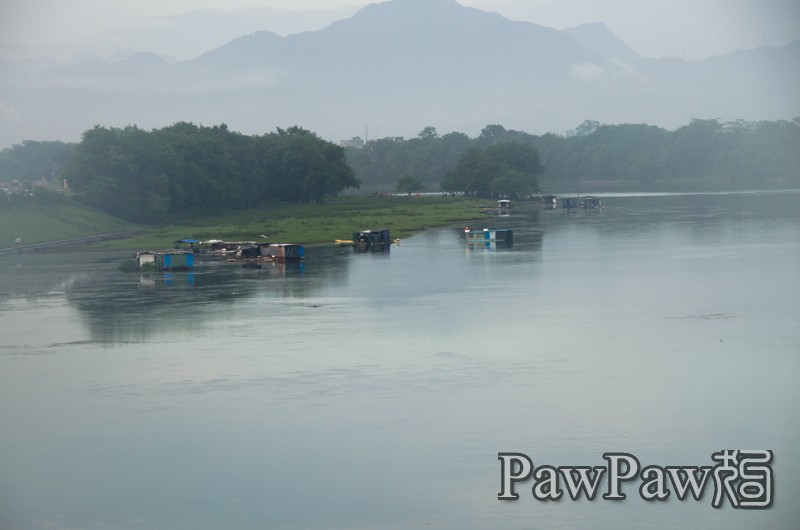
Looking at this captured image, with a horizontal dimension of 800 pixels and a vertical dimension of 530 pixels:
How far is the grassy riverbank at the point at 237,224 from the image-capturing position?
106 metres

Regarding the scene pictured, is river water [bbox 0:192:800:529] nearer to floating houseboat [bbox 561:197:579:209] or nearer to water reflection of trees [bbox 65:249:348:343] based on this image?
water reflection of trees [bbox 65:249:348:343]

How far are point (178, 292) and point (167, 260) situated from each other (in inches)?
580

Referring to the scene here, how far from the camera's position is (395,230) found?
119 metres

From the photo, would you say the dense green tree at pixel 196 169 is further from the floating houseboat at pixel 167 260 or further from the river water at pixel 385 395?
the river water at pixel 385 395

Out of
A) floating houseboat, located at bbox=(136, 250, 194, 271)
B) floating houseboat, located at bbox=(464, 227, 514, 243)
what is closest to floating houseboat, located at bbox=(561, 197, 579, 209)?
floating houseboat, located at bbox=(464, 227, 514, 243)

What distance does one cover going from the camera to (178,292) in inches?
2576

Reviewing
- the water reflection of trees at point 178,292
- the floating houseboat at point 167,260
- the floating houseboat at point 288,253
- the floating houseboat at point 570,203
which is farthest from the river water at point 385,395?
the floating houseboat at point 570,203

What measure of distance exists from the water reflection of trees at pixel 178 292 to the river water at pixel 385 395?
0.35 m

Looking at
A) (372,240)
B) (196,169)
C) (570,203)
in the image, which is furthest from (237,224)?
(570,203)

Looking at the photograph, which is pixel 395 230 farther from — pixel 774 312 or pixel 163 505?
pixel 163 505

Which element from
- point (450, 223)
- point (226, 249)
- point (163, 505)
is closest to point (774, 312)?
point (163, 505)

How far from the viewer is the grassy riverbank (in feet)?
349

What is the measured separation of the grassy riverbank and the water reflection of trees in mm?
22376

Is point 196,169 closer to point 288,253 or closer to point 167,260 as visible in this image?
point 288,253
